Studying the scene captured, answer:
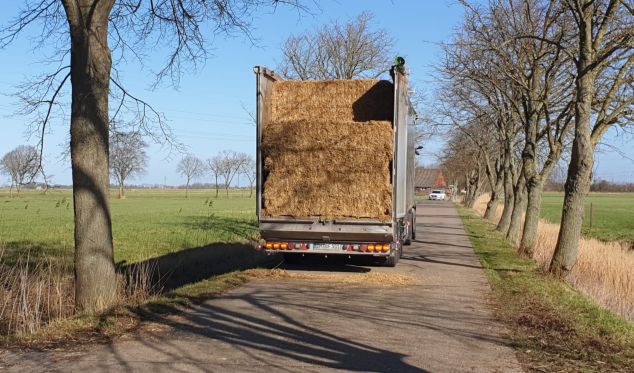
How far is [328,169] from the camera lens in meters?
10.7

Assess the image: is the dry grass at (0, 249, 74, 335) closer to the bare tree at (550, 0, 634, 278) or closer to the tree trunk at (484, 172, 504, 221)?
the bare tree at (550, 0, 634, 278)

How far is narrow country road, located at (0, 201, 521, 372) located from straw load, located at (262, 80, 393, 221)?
142 centimetres

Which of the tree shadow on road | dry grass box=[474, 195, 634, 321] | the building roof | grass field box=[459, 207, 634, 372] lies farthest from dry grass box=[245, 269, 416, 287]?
the building roof

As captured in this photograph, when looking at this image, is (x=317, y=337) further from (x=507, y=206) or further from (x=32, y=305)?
(x=507, y=206)

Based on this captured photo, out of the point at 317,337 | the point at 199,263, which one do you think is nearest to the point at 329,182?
the point at 317,337

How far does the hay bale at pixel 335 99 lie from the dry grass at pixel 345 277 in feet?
9.71

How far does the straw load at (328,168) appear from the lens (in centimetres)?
1055

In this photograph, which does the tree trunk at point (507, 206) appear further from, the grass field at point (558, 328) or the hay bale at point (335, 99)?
the hay bale at point (335, 99)

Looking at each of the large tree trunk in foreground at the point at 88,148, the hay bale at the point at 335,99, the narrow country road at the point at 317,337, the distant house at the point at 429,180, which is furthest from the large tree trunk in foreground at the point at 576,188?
the distant house at the point at 429,180

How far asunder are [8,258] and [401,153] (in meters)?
10.6

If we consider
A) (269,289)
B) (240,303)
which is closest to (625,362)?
(240,303)

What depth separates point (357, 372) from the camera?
5.21 m

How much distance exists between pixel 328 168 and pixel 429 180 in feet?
400

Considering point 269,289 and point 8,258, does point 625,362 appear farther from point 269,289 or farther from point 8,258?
point 8,258
